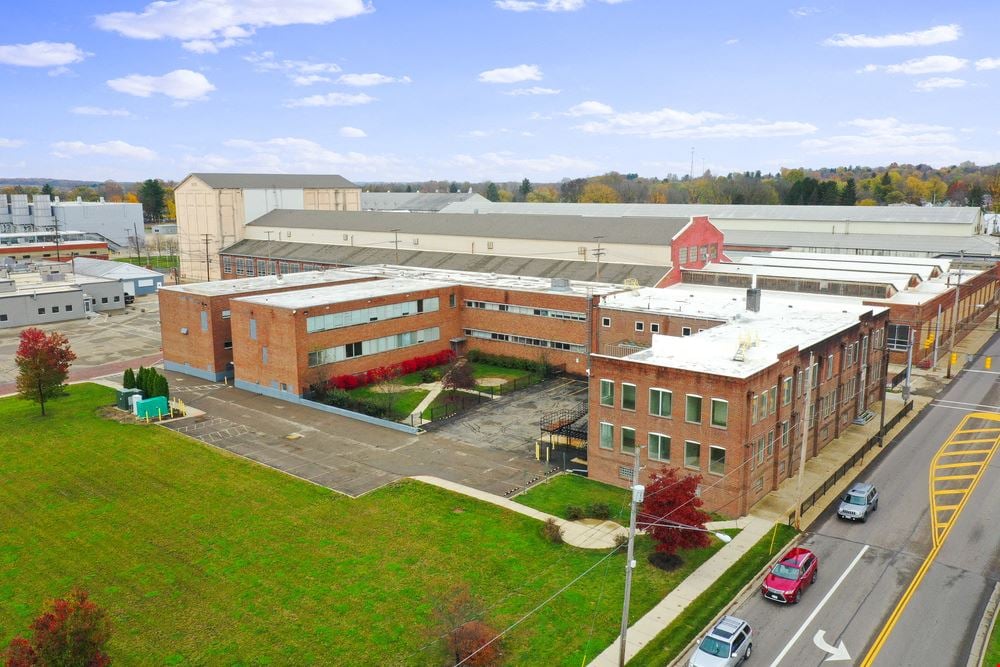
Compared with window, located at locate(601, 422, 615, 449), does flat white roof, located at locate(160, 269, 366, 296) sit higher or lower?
higher

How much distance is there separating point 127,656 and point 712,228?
6755cm

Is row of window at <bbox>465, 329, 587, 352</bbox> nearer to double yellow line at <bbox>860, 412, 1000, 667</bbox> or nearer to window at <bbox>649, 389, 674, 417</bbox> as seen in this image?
window at <bbox>649, 389, 674, 417</bbox>

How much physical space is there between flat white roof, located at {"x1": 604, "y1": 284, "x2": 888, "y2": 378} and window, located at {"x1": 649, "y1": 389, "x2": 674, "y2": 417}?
4.19ft

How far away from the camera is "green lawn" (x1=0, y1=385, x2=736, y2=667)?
23.8 m

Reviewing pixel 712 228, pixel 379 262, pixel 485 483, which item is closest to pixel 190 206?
pixel 379 262

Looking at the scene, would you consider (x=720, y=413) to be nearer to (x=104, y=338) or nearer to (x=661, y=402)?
(x=661, y=402)

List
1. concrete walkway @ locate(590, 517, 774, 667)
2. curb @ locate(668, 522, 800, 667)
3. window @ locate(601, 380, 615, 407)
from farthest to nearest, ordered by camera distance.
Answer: window @ locate(601, 380, 615, 407), concrete walkway @ locate(590, 517, 774, 667), curb @ locate(668, 522, 800, 667)

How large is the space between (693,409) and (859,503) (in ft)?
27.3

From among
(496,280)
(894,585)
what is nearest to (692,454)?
(894,585)

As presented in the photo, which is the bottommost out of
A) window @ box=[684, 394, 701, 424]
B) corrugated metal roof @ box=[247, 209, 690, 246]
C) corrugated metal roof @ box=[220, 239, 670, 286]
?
window @ box=[684, 394, 701, 424]

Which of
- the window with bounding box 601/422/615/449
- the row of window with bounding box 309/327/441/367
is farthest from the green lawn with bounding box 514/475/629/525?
the row of window with bounding box 309/327/441/367

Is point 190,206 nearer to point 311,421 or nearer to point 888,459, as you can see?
point 311,421

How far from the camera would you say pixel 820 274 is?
70125mm

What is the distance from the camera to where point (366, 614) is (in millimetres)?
25062
